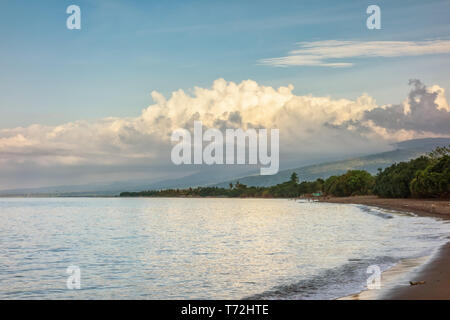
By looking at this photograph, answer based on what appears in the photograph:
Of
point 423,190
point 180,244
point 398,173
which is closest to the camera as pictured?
point 180,244

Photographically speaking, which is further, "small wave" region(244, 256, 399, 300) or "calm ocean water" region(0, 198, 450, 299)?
"calm ocean water" region(0, 198, 450, 299)

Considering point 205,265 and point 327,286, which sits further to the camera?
point 205,265

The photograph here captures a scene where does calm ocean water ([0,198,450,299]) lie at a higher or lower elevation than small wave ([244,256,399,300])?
lower

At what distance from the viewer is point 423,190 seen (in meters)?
125

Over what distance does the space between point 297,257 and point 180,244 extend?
45.6 feet

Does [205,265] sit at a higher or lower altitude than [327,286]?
lower

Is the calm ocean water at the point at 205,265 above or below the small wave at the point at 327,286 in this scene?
below

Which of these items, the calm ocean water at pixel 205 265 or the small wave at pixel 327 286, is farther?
the calm ocean water at pixel 205 265
